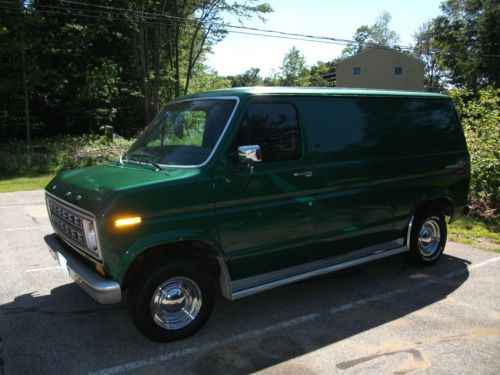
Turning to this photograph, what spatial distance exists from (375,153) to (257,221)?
6.01ft

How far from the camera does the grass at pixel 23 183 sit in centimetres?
1354

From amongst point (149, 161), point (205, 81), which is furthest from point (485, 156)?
point (205, 81)

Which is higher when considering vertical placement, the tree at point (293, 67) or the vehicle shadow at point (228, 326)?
the tree at point (293, 67)

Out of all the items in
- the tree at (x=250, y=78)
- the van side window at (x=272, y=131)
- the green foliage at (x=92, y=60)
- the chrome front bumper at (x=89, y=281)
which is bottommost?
the chrome front bumper at (x=89, y=281)

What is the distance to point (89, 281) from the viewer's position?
3.55m

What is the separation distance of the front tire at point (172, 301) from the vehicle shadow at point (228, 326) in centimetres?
16

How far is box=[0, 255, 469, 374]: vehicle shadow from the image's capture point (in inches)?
142

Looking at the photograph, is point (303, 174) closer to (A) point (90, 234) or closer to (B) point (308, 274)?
(B) point (308, 274)

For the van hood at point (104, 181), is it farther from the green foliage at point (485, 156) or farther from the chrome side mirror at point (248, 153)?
the green foliage at point (485, 156)

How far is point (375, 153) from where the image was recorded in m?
5.02

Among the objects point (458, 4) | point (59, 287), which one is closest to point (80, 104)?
point (59, 287)

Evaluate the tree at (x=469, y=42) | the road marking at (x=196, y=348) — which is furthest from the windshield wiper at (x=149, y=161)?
the tree at (x=469, y=42)

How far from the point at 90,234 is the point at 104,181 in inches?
19.9

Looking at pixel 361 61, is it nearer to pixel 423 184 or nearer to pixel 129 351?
pixel 423 184
